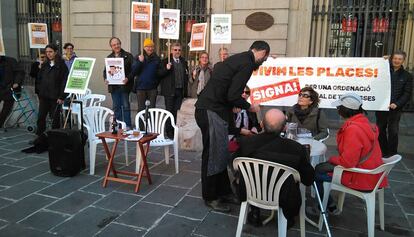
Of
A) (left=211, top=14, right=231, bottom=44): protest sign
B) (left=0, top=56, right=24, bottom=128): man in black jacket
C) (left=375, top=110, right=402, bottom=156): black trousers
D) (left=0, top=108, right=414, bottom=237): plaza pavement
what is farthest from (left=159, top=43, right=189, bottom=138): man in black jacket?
(left=375, top=110, right=402, bottom=156): black trousers

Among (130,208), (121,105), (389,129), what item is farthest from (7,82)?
(389,129)

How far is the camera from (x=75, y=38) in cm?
941

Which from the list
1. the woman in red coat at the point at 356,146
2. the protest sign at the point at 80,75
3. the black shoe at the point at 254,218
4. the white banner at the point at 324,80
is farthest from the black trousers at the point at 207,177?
the white banner at the point at 324,80

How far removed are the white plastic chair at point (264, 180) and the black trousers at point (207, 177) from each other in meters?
0.90

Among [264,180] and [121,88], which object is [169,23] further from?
[264,180]

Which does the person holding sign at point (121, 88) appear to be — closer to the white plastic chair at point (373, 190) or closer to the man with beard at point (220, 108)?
the man with beard at point (220, 108)

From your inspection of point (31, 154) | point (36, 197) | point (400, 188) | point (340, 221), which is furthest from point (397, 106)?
point (31, 154)

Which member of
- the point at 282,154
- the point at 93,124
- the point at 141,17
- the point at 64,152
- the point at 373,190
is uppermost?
the point at 141,17

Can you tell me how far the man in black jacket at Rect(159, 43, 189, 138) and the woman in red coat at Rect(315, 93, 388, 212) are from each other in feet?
13.2

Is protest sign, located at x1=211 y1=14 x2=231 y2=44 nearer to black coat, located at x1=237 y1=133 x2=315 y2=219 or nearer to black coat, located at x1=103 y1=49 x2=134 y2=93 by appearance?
black coat, located at x1=103 y1=49 x2=134 y2=93

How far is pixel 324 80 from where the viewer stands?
246 inches

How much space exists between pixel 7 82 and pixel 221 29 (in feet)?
15.3

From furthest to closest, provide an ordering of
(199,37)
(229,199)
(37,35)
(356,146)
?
(37,35) < (199,37) < (229,199) < (356,146)

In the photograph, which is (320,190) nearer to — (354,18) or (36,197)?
(36,197)
